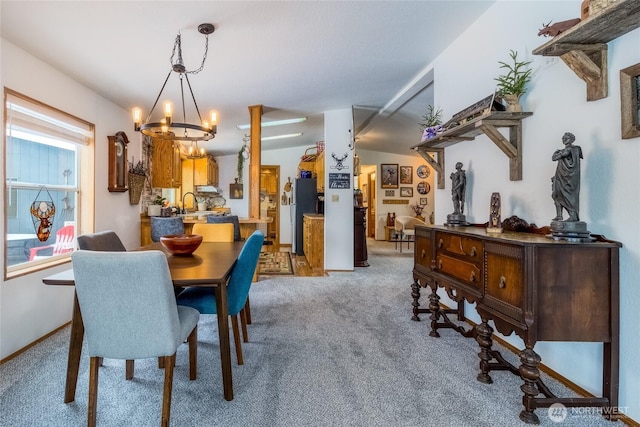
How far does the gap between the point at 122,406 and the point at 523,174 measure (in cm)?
280

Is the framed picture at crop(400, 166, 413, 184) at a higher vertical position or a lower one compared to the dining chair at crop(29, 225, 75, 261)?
higher

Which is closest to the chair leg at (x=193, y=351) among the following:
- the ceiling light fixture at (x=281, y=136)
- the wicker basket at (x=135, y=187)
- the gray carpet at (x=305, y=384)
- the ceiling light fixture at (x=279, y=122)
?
the gray carpet at (x=305, y=384)

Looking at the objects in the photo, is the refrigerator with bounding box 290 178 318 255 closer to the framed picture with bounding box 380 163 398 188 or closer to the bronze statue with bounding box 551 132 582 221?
the framed picture with bounding box 380 163 398 188

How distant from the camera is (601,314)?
1.51 metres

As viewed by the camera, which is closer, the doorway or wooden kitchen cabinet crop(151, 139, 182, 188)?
wooden kitchen cabinet crop(151, 139, 182, 188)

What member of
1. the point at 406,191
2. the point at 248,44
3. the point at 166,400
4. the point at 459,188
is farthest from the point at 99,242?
the point at 406,191

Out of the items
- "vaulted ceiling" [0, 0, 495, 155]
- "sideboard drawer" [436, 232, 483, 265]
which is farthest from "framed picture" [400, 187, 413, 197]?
"sideboard drawer" [436, 232, 483, 265]

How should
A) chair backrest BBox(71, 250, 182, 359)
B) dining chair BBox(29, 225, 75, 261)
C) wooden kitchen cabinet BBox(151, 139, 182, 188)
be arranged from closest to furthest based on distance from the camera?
1. chair backrest BBox(71, 250, 182, 359)
2. dining chair BBox(29, 225, 75, 261)
3. wooden kitchen cabinet BBox(151, 139, 182, 188)

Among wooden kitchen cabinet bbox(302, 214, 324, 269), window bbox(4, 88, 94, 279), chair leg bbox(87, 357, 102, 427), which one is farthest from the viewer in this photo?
wooden kitchen cabinet bbox(302, 214, 324, 269)

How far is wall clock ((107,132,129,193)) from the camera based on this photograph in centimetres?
355

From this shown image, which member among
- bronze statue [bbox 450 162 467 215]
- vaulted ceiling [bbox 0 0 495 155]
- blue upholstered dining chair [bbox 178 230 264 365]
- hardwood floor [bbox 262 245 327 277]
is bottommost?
hardwood floor [bbox 262 245 327 277]

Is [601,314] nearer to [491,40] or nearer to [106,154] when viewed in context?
[491,40]

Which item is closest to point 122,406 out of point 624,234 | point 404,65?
point 624,234

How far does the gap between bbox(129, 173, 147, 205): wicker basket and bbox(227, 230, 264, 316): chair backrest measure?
107 inches
